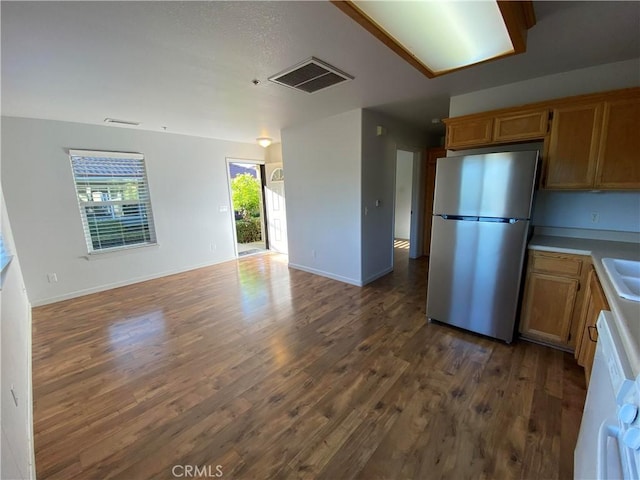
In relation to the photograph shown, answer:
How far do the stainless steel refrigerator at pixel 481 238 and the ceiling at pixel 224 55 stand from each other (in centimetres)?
82

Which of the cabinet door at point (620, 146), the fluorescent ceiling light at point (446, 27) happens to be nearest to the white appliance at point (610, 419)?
the cabinet door at point (620, 146)

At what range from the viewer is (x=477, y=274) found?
250 cm

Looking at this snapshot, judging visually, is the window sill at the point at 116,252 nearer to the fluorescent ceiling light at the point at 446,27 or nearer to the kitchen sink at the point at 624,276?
the fluorescent ceiling light at the point at 446,27

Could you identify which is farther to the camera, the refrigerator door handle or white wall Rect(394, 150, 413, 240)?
white wall Rect(394, 150, 413, 240)

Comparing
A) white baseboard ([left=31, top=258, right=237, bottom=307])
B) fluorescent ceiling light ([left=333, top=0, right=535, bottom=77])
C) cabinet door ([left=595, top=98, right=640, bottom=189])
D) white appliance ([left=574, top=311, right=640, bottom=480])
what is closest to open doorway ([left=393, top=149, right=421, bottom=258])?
cabinet door ([left=595, top=98, right=640, bottom=189])

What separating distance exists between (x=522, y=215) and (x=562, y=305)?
33.3 inches

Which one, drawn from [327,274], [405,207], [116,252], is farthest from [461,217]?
[116,252]

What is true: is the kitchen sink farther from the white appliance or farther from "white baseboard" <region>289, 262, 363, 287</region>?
"white baseboard" <region>289, 262, 363, 287</region>

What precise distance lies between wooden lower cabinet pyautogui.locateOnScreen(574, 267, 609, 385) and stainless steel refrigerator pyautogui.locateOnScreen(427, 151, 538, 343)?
1.39 ft

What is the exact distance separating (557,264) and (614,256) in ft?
1.11

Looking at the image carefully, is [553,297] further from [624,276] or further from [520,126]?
[520,126]

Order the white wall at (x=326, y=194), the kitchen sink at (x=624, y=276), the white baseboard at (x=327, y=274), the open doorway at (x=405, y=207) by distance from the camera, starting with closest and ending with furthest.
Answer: the kitchen sink at (x=624, y=276), the white wall at (x=326, y=194), the white baseboard at (x=327, y=274), the open doorway at (x=405, y=207)

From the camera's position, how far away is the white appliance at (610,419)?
2.34 ft

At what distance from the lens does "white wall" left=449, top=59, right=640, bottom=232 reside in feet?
7.26
